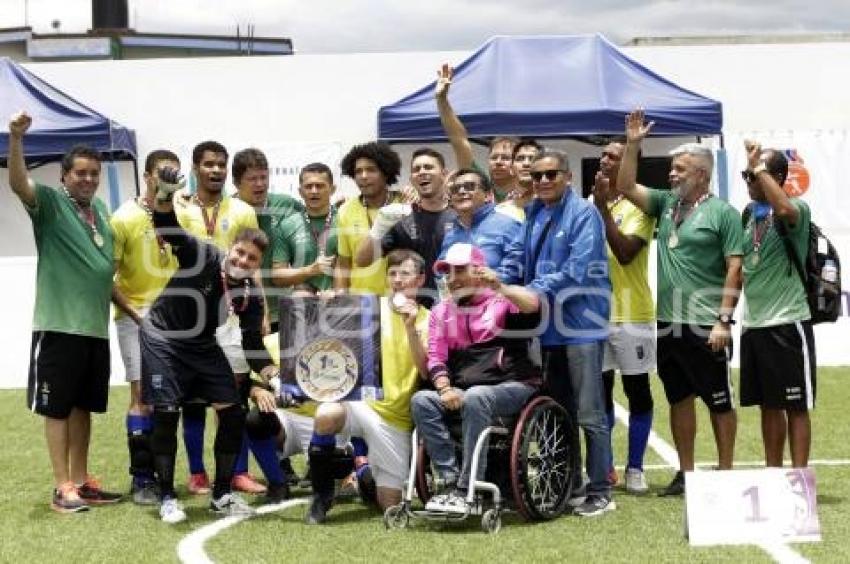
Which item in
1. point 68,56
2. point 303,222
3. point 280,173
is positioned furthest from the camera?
point 68,56

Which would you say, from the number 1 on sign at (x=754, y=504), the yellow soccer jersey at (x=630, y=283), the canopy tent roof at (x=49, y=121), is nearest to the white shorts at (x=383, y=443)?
the yellow soccer jersey at (x=630, y=283)

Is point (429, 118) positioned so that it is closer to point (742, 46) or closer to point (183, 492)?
point (742, 46)

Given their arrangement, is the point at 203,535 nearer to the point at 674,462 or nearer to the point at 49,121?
the point at 674,462

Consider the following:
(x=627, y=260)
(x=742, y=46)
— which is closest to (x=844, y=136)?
(x=742, y=46)

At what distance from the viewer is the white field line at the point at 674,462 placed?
514 centimetres

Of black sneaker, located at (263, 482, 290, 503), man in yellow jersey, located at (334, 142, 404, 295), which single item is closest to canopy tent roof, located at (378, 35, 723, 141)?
man in yellow jersey, located at (334, 142, 404, 295)

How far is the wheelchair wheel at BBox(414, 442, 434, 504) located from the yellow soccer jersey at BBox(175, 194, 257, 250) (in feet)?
5.59

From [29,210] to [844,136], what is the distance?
12.6 meters

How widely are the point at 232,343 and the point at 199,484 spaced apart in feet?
3.02

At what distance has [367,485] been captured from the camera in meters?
6.50

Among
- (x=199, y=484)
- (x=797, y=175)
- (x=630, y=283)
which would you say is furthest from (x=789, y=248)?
(x=797, y=175)

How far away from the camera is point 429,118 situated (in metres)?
14.8

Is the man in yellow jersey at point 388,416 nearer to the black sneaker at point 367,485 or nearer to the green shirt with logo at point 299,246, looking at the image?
the black sneaker at point 367,485

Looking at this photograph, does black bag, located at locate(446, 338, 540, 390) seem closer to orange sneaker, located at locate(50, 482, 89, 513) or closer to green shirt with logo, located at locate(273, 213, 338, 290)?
green shirt with logo, located at locate(273, 213, 338, 290)
